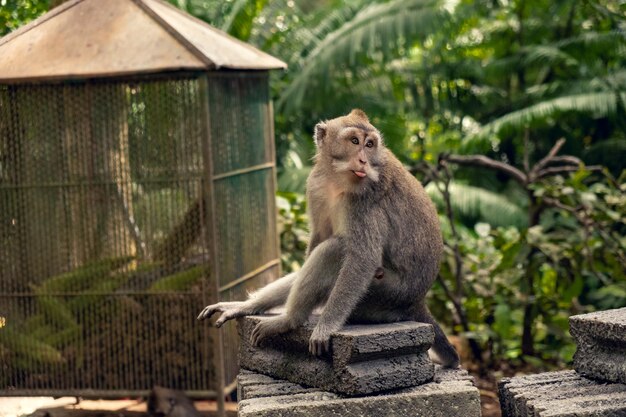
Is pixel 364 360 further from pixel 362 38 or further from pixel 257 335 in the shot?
pixel 362 38

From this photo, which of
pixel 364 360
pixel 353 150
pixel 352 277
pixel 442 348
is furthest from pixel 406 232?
pixel 364 360

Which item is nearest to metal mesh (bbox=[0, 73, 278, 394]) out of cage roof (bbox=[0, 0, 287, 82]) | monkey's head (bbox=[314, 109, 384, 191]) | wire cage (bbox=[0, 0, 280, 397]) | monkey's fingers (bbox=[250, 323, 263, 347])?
wire cage (bbox=[0, 0, 280, 397])

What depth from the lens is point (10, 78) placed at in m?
6.71

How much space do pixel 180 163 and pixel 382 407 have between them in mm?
2787

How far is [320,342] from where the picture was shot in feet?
16.6

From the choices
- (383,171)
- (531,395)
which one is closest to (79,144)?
(383,171)

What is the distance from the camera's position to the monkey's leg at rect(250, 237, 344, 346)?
5.34 meters

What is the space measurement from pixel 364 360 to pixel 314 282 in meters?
0.56

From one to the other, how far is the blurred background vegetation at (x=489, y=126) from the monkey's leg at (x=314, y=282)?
3176 millimetres

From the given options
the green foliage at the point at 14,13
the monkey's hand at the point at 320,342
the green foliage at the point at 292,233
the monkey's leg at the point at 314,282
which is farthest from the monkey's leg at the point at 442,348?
the green foliage at the point at 14,13

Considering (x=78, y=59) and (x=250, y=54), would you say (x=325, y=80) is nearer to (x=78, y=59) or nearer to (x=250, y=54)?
(x=250, y=54)

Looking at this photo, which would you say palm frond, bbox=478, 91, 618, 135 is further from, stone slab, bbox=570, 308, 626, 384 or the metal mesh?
stone slab, bbox=570, 308, 626, 384

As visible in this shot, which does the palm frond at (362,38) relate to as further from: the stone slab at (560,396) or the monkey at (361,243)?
the stone slab at (560,396)

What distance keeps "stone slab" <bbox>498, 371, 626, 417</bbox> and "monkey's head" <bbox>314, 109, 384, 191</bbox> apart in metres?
1.44
